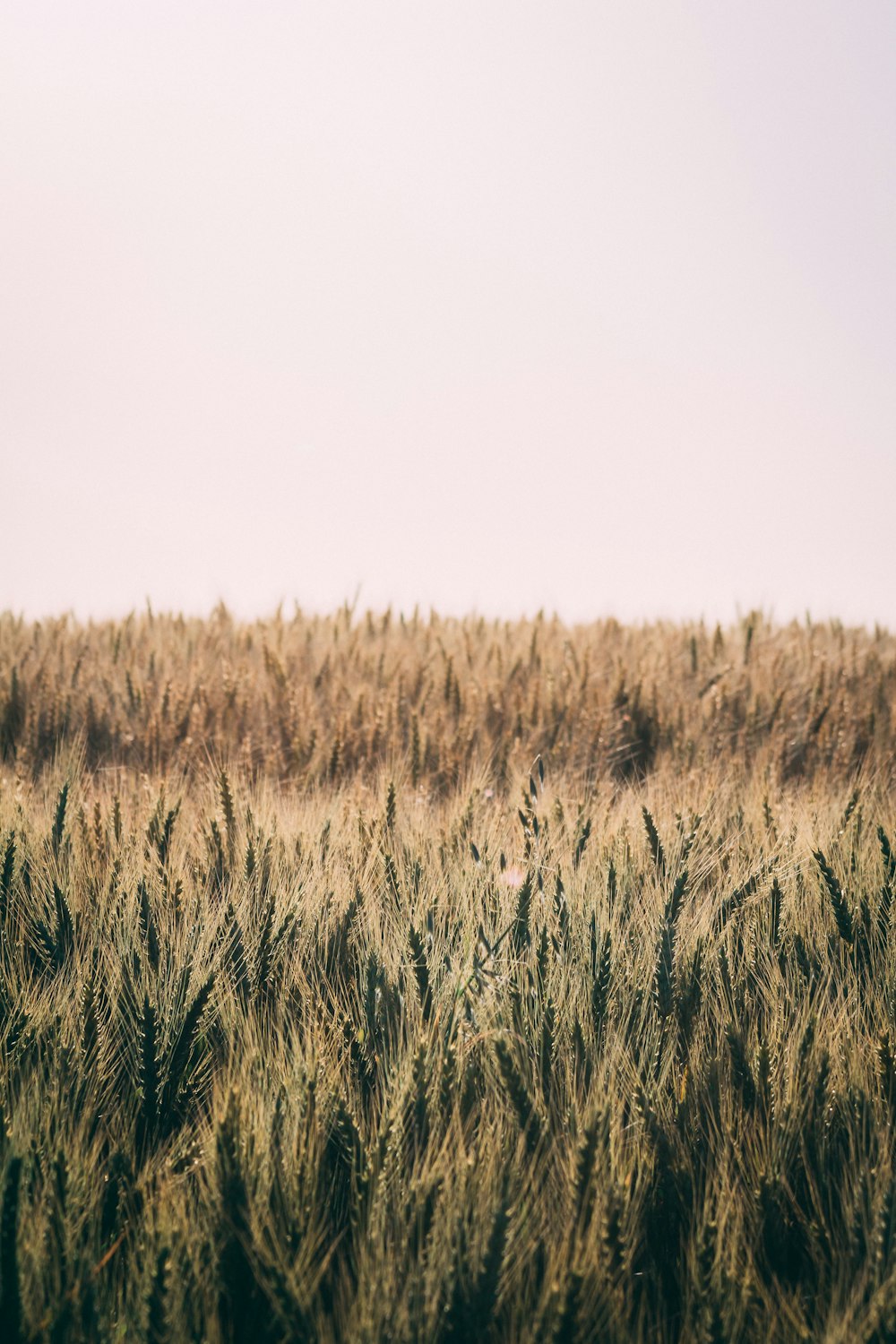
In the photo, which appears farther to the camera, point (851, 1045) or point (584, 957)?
point (584, 957)

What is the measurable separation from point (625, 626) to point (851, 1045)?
14.2ft

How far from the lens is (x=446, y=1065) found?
0.94 m

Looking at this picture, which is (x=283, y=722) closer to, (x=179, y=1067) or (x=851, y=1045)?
(x=179, y=1067)

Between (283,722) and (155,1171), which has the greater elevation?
(283,722)

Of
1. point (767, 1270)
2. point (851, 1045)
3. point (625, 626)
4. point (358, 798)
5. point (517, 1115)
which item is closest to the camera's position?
point (767, 1270)

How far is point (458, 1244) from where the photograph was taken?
2.35ft

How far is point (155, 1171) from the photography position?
0.86 metres

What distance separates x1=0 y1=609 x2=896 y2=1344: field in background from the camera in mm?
722

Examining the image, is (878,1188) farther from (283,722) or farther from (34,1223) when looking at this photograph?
(283,722)

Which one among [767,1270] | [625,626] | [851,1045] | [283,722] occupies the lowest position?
[767,1270]

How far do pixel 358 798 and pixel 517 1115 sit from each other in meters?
1.25

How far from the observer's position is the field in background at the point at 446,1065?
722mm

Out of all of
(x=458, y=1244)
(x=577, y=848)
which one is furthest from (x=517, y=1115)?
(x=577, y=848)

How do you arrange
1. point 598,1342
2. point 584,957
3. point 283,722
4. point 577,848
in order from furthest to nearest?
point 283,722
point 577,848
point 584,957
point 598,1342
